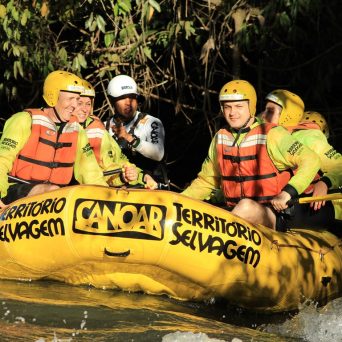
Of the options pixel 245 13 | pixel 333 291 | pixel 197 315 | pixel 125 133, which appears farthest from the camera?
pixel 245 13

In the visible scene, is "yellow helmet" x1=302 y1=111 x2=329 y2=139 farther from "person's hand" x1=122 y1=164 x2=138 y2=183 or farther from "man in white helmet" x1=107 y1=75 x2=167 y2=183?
"person's hand" x1=122 y1=164 x2=138 y2=183

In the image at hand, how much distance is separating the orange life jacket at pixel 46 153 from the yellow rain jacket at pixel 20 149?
52mm

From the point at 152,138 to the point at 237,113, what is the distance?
185 cm

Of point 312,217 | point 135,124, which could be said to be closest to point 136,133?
point 135,124

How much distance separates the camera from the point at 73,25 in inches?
412

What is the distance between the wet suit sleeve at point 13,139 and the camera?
7062mm

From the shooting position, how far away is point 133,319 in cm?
570

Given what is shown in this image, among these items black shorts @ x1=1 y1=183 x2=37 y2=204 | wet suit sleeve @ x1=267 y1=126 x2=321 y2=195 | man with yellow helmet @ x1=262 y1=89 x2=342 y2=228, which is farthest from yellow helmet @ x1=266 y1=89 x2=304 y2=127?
black shorts @ x1=1 y1=183 x2=37 y2=204

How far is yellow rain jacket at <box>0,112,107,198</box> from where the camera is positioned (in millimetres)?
7070

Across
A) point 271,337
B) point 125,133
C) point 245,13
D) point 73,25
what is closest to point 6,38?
point 73,25

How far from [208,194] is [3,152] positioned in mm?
1673

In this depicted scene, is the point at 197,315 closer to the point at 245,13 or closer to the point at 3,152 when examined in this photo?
the point at 3,152

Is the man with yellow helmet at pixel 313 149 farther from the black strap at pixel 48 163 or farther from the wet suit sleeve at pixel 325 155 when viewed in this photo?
the black strap at pixel 48 163

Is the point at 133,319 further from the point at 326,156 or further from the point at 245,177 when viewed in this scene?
the point at 326,156
